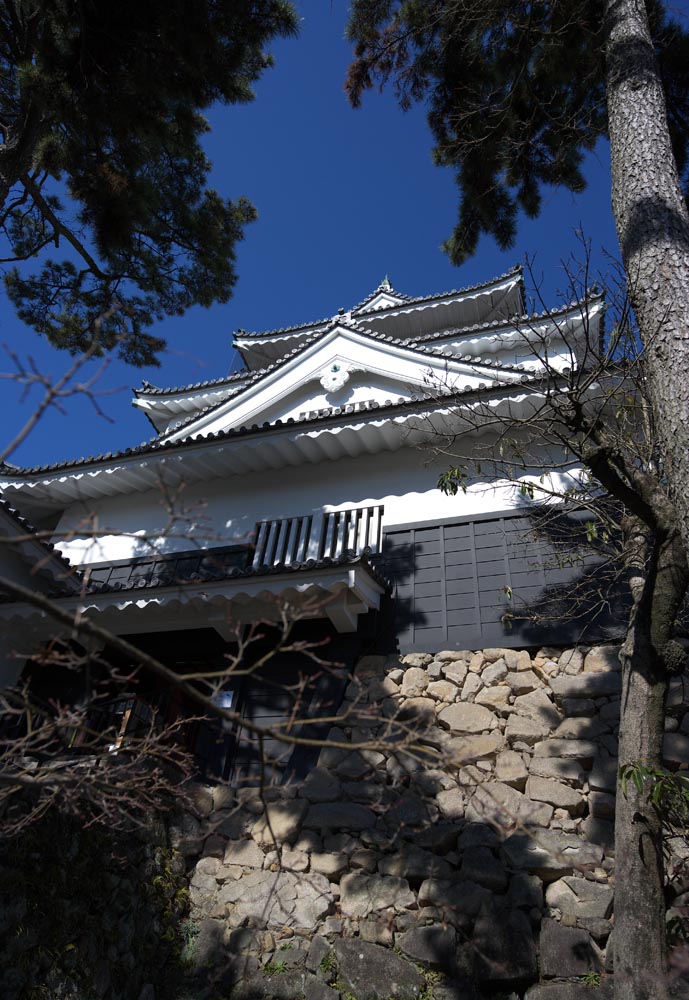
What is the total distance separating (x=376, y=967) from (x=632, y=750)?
7.63 ft

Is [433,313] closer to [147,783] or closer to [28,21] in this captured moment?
[28,21]

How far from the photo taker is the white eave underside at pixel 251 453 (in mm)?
7543

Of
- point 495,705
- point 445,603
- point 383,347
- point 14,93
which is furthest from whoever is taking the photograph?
point 383,347

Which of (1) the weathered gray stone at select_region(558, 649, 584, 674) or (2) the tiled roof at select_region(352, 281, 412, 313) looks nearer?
(1) the weathered gray stone at select_region(558, 649, 584, 674)

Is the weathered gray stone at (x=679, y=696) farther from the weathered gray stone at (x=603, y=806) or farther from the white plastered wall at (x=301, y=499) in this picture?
the white plastered wall at (x=301, y=499)

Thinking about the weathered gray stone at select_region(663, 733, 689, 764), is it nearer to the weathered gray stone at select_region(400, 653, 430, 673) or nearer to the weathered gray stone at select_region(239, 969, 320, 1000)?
the weathered gray stone at select_region(400, 653, 430, 673)

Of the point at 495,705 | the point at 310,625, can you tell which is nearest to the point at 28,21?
the point at 310,625

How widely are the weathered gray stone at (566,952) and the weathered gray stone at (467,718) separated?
168 centimetres

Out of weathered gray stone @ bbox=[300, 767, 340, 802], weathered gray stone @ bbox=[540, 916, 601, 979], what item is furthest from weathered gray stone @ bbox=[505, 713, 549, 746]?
weathered gray stone @ bbox=[300, 767, 340, 802]

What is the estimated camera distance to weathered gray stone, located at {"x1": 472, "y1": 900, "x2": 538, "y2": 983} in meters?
4.07

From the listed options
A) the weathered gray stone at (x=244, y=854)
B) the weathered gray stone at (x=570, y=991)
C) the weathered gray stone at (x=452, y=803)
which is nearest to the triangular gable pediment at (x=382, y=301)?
the weathered gray stone at (x=452, y=803)

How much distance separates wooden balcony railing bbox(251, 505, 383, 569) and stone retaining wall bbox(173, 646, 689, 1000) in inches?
57.8

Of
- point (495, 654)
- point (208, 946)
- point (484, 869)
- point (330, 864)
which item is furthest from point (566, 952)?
point (208, 946)

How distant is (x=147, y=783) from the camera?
5.59 meters
